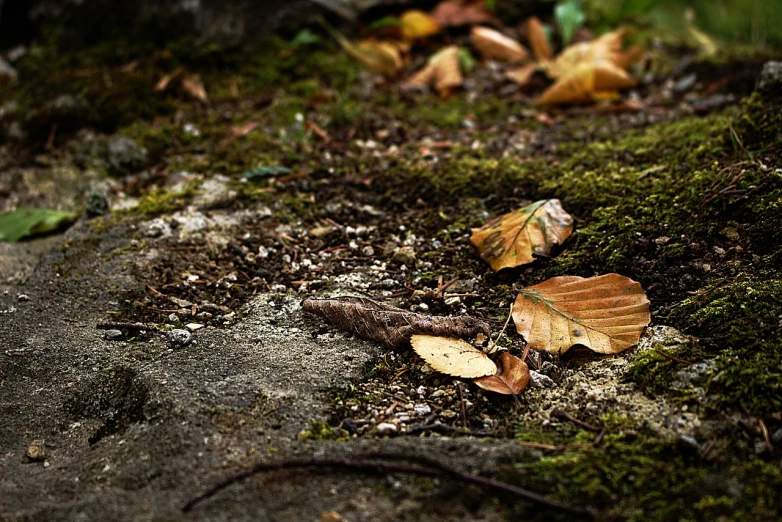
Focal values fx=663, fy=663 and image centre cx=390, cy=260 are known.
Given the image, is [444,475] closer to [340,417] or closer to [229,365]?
[340,417]

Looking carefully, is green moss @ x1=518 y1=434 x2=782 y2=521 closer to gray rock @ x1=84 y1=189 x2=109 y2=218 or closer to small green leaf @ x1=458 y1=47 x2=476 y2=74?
gray rock @ x1=84 y1=189 x2=109 y2=218

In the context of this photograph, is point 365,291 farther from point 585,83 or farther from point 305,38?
point 305,38

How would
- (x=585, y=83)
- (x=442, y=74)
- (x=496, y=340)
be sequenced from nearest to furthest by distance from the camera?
(x=496, y=340) → (x=585, y=83) → (x=442, y=74)

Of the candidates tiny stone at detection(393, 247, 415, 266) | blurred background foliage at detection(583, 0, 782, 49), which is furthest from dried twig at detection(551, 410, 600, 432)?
blurred background foliage at detection(583, 0, 782, 49)

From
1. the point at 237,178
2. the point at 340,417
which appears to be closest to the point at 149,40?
the point at 237,178

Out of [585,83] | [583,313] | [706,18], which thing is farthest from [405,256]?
[706,18]

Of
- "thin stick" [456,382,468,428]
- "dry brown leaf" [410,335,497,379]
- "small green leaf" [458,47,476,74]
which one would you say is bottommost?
"thin stick" [456,382,468,428]
